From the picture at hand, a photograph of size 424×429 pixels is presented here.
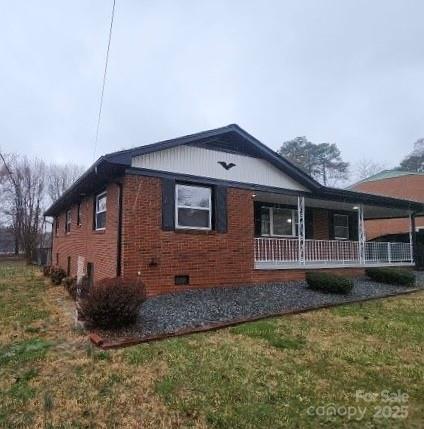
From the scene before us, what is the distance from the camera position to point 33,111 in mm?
19109

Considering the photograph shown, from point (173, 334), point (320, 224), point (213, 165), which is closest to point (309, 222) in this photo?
point (320, 224)

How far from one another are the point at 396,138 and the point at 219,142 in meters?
75.4

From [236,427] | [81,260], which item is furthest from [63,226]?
[236,427]

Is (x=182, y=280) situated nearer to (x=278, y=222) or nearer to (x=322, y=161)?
(x=278, y=222)

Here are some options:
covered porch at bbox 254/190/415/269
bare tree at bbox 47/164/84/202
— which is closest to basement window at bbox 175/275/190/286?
covered porch at bbox 254/190/415/269

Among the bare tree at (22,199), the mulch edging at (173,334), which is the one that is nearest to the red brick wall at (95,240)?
the mulch edging at (173,334)

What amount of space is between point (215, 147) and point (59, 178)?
41004 mm

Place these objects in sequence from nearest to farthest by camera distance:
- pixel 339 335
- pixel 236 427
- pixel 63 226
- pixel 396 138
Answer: pixel 236 427
pixel 339 335
pixel 63 226
pixel 396 138

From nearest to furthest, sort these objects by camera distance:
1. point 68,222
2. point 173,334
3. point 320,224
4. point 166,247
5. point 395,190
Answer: point 173,334 → point 166,247 → point 320,224 → point 68,222 → point 395,190

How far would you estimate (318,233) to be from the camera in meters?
15.7

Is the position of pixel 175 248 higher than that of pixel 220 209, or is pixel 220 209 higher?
pixel 220 209

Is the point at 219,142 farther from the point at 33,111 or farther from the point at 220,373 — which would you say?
the point at 33,111

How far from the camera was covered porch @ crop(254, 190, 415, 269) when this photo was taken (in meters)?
12.3

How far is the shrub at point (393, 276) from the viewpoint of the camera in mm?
11805
